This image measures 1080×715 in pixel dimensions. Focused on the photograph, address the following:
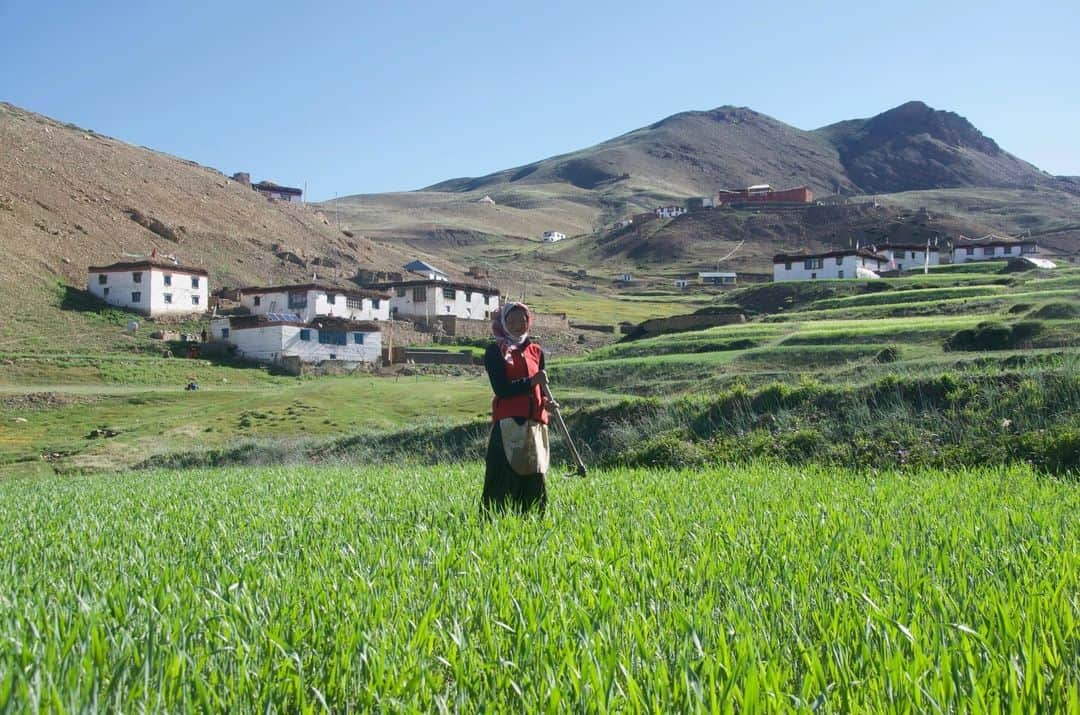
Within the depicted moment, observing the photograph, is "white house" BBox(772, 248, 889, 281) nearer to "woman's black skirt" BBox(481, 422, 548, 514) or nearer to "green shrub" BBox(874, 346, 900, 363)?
"green shrub" BBox(874, 346, 900, 363)

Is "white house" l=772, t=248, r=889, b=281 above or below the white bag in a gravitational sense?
above

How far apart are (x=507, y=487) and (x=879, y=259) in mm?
88247

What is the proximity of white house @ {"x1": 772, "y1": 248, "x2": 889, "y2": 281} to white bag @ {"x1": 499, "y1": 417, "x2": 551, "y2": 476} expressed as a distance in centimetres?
7702

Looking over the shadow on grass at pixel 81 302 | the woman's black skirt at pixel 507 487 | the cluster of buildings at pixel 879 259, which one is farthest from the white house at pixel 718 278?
the woman's black skirt at pixel 507 487

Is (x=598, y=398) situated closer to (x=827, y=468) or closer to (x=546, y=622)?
(x=827, y=468)

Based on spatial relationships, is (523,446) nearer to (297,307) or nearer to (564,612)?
(564,612)

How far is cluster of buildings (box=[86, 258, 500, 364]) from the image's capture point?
209 ft

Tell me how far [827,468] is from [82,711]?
12.3 m

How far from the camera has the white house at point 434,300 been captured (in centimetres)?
8050

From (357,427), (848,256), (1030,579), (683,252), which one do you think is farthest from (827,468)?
(683,252)

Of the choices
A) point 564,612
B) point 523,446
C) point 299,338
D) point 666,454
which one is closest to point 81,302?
point 299,338

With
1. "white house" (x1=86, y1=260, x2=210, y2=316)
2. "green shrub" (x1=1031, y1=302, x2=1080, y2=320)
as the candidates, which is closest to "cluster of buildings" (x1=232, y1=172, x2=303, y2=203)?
"white house" (x1=86, y1=260, x2=210, y2=316)

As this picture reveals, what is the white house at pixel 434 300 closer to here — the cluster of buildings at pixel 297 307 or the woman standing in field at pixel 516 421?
the cluster of buildings at pixel 297 307

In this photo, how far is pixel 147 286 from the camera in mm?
70250
